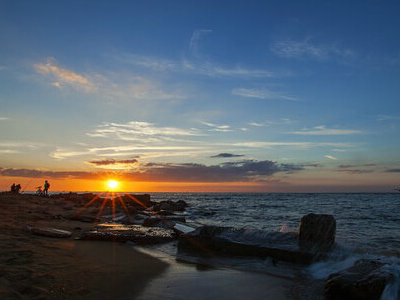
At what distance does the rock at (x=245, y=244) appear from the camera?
6844mm

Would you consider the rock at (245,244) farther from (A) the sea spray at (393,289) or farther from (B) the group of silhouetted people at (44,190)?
(B) the group of silhouetted people at (44,190)

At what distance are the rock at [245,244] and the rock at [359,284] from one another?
186 cm

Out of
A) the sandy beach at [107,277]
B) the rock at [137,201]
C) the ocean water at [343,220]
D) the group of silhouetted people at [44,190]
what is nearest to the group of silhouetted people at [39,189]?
the group of silhouetted people at [44,190]

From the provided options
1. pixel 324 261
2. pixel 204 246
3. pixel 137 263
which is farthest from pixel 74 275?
pixel 324 261

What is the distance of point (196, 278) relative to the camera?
548cm

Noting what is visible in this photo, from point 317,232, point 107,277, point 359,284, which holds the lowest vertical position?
point 107,277

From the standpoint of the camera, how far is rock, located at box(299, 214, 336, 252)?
713 centimetres

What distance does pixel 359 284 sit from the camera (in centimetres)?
441

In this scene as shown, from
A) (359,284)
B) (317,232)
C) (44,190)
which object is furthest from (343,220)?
(44,190)

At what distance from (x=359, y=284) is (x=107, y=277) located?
4048 mm

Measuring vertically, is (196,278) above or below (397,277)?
below

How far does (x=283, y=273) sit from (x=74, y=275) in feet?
13.3

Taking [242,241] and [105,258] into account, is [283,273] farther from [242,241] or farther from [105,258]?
[105,258]

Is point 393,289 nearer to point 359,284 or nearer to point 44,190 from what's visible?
point 359,284
